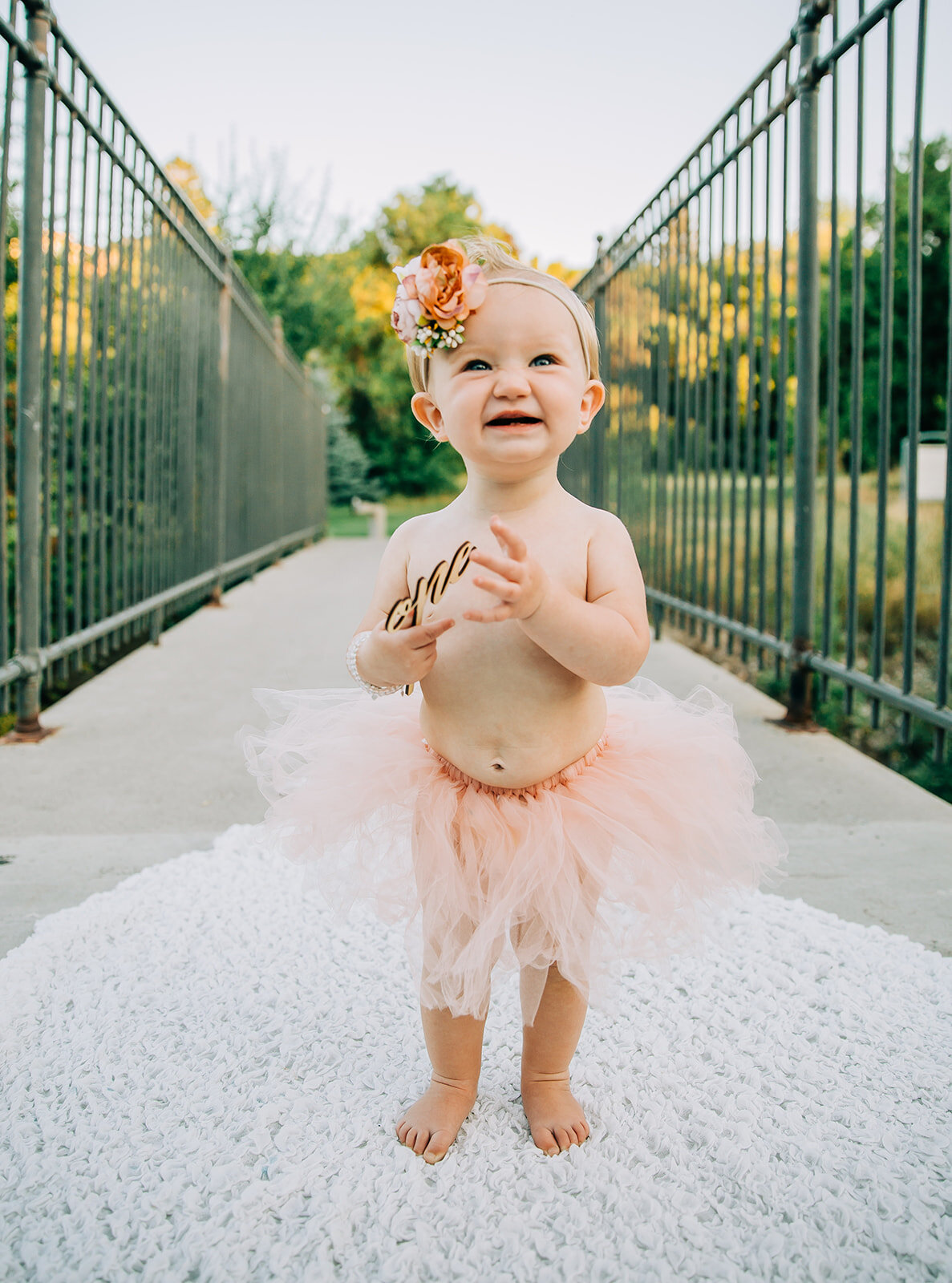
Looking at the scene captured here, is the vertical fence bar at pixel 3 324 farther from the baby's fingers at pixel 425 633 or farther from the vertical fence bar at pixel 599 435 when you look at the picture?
the vertical fence bar at pixel 599 435

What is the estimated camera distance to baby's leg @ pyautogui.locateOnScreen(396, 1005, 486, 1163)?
139 cm

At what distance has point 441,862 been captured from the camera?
4.53ft

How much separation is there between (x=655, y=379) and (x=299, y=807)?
14.2ft

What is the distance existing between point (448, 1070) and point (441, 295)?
112 cm

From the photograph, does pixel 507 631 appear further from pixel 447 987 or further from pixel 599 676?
pixel 447 987

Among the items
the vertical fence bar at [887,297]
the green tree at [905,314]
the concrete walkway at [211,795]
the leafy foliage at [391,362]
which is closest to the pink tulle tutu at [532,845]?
the concrete walkway at [211,795]

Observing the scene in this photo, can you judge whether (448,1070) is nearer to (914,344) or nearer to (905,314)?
(914,344)

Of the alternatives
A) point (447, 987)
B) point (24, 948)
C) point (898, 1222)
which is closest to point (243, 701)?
point (24, 948)

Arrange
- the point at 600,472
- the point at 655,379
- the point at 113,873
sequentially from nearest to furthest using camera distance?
the point at 113,873 → the point at 655,379 → the point at 600,472

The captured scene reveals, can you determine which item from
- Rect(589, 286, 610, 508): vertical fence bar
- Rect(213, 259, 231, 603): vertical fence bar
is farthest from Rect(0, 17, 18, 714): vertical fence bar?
Rect(589, 286, 610, 508): vertical fence bar

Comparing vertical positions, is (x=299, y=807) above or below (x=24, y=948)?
above

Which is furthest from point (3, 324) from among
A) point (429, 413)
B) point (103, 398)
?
point (429, 413)

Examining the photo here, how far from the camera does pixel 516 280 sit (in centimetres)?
136

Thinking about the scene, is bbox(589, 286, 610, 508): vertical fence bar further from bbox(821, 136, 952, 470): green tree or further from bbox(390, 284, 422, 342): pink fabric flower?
bbox(821, 136, 952, 470): green tree
